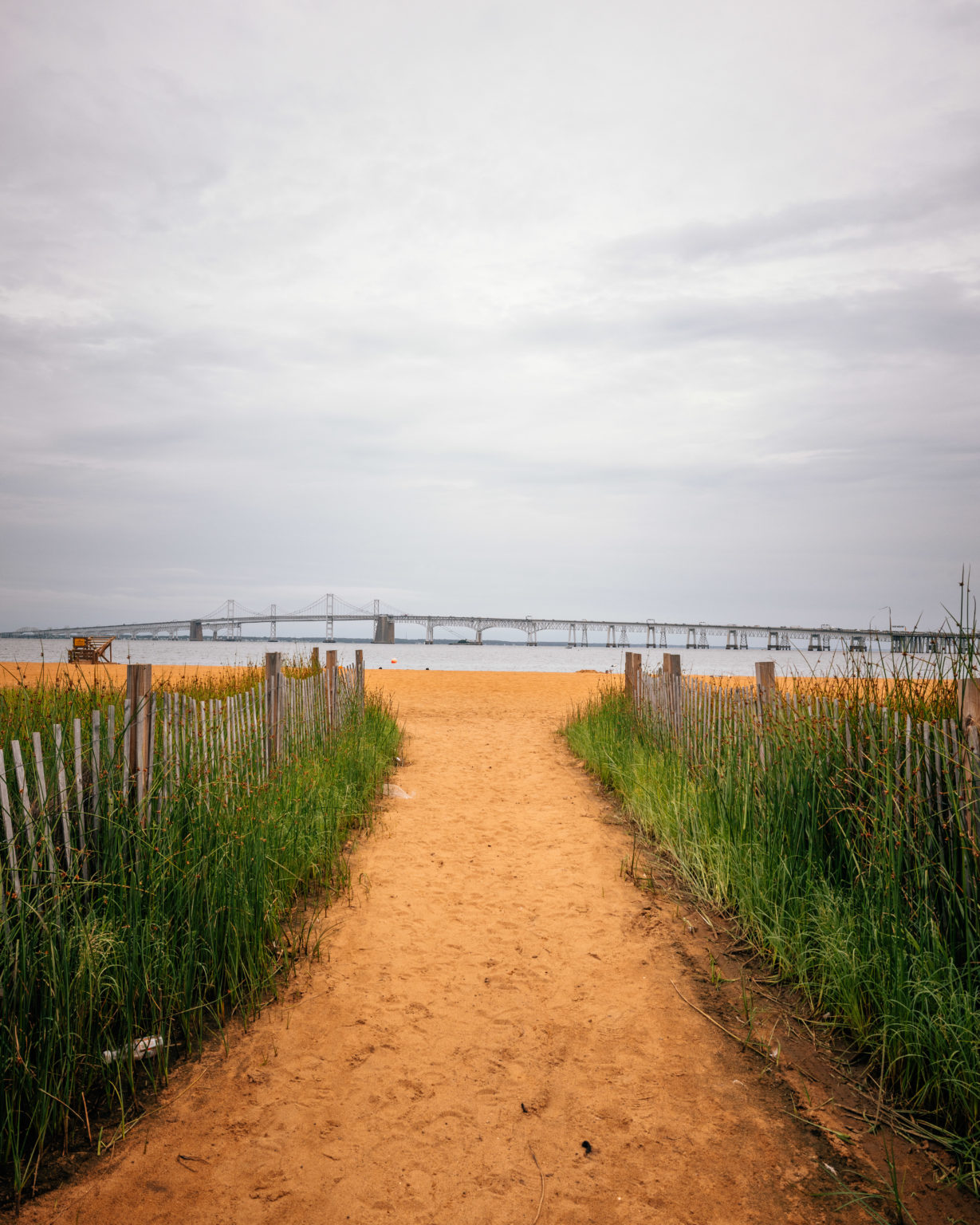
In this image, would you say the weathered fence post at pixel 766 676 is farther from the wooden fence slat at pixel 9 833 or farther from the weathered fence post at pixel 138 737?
the wooden fence slat at pixel 9 833

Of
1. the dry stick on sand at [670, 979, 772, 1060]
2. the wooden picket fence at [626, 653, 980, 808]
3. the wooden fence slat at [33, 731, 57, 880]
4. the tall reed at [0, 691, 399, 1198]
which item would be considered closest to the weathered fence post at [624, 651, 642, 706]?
the wooden picket fence at [626, 653, 980, 808]

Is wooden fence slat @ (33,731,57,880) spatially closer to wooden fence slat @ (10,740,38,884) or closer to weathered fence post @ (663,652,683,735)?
wooden fence slat @ (10,740,38,884)

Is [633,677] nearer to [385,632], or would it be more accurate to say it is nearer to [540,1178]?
[540,1178]

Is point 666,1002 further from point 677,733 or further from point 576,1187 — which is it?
point 677,733

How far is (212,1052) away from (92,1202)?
925 mm

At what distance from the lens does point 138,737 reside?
13.8ft

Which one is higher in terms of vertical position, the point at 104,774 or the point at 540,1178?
the point at 104,774

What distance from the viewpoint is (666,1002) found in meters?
4.17

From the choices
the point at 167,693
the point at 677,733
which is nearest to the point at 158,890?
the point at 167,693

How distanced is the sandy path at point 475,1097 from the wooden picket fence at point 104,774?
1157mm

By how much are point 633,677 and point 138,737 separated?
843 cm

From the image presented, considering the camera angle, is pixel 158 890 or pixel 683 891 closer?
pixel 158 890

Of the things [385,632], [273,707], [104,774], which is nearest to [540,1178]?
[104,774]

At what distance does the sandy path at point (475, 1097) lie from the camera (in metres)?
2.77
